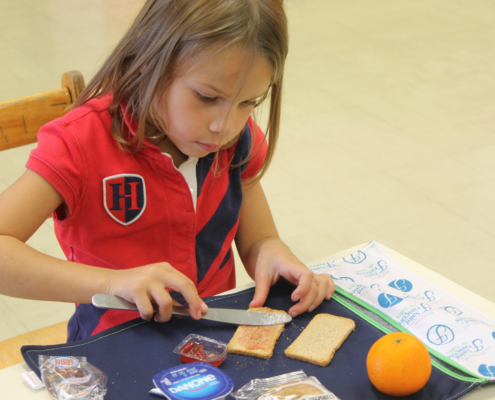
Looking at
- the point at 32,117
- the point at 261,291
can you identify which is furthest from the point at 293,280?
the point at 32,117

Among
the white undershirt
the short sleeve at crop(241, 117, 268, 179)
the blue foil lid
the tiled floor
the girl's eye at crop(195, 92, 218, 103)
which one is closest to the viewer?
the blue foil lid

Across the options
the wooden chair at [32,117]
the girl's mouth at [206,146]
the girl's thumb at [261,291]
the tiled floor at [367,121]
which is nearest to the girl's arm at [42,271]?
the girl's thumb at [261,291]

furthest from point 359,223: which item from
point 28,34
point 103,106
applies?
point 28,34

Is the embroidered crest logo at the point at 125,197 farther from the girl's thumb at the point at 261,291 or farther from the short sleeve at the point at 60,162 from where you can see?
the girl's thumb at the point at 261,291

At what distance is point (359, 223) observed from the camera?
248 cm

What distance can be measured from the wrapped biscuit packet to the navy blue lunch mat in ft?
0.08

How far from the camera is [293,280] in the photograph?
1005 millimetres

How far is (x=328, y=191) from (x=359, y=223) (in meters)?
0.26

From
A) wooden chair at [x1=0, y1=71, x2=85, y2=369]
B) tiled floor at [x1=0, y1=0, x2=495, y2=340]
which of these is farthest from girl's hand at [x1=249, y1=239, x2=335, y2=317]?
tiled floor at [x1=0, y1=0, x2=495, y2=340]

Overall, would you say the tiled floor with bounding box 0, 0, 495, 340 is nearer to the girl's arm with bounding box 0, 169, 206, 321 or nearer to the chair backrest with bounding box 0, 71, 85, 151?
the chair backrest with bounding box 0, 71, 85, 151

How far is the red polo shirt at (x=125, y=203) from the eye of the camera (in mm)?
958

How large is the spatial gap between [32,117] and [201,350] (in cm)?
Result: 67

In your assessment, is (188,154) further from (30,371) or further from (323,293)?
(30,371)

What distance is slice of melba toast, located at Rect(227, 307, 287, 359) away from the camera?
2.67 ft
